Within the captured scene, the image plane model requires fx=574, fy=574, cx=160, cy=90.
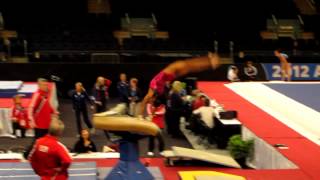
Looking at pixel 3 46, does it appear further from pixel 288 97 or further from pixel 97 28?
pixel 288 97

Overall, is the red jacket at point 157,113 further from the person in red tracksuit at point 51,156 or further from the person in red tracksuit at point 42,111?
the person in red tracksuit at point 51,156

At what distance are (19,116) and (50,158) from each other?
689cm

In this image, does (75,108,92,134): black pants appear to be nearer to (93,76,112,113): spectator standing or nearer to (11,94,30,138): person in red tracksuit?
(93,76,112,113): spectator standing

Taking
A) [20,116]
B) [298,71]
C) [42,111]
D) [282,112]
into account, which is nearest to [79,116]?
[20,116]

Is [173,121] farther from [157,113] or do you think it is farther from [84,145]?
[84,145]

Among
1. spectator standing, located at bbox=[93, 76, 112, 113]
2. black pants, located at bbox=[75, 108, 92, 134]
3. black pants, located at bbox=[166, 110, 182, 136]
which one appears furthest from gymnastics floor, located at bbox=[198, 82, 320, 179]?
black pants, located at bbox=[75, 108, 92, 134]

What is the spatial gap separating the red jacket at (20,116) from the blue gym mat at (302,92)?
6.47 metres

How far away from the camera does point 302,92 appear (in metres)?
15.3

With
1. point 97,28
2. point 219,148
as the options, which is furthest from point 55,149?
point 97,28

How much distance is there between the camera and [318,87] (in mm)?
16312

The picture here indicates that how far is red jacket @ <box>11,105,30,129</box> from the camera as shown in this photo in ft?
42.3

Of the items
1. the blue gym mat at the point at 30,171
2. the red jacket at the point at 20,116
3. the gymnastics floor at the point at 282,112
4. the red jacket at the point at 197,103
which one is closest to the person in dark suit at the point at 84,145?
the blue gym mat at the point at 30,171

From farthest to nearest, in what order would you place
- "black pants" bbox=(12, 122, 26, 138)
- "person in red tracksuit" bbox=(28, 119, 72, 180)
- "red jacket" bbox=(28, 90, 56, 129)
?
1. "black pants" bbox=(12, 122, 26, 138)
2. "red jacket" bbox=(28, 90, 56, 129)
3. "person in red tracksuit" bbox=(28, 119, 72, 180)

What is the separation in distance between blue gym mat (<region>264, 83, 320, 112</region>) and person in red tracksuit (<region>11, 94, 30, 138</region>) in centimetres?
649
